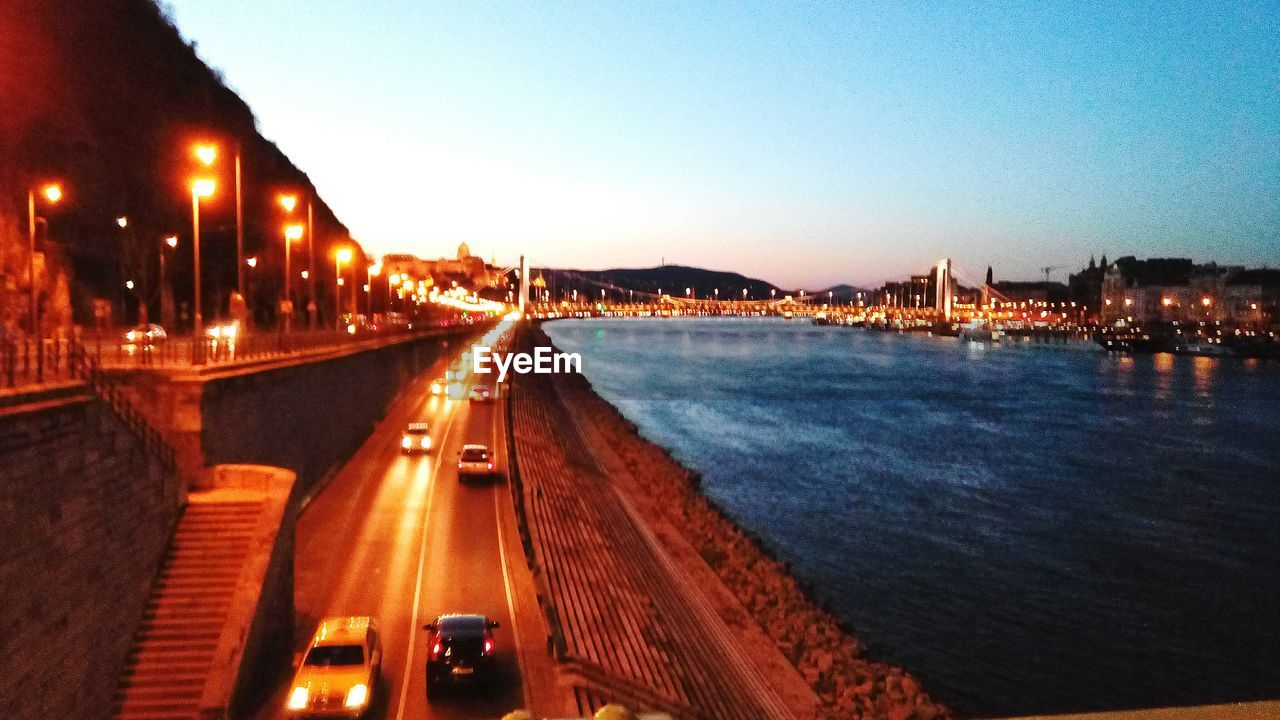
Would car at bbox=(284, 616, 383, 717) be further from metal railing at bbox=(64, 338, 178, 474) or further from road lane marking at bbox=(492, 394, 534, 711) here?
metal railing at bbox=(64, 338, 178, 474)

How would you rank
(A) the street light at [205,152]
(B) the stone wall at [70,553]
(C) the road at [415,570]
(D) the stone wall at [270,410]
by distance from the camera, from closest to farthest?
(B) the stone wall at [70,553]
(C) the road at [415,570]
(D) the stone wall at [270,410]
(A) the street light at [205,152]

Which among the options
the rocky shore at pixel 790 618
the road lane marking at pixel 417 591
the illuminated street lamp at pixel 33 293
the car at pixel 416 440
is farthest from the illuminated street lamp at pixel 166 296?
the rocky shore at pixel 790 618

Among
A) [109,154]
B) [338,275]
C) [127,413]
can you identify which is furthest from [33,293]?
[109,154]

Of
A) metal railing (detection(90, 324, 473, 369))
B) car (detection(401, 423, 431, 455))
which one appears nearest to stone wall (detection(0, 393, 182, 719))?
metal railing (detection(90, 324, 473, 369))

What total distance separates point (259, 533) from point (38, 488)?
284cm

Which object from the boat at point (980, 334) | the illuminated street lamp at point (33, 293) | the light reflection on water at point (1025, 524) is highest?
the illuminated street lamp at point (33, 293)

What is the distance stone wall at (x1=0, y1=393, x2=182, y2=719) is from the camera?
7.92 metres

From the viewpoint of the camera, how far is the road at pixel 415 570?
10.1 metres

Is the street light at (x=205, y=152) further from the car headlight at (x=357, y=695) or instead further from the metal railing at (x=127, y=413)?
the car headlight at (x=357, y=695)

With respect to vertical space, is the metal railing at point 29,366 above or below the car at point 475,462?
above

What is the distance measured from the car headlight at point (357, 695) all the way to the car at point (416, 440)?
1524 cm

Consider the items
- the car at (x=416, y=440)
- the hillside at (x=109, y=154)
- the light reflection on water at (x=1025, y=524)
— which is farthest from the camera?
the hillside at (x=109, y=154)

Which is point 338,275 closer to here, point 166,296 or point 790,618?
point 166,296

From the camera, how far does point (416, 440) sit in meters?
24.5
